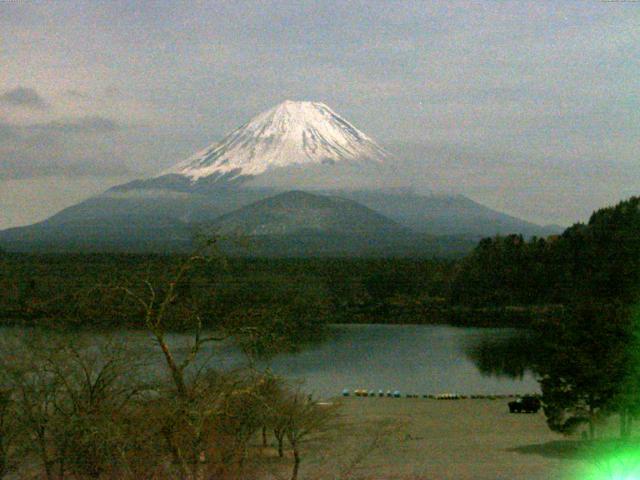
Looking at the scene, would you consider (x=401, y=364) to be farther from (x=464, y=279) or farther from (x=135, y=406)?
(x=135, y=406)

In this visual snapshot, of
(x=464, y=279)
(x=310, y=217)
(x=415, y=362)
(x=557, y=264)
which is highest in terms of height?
(x=310, y=217)

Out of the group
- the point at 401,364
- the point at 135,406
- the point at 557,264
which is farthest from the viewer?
the point at 557,264

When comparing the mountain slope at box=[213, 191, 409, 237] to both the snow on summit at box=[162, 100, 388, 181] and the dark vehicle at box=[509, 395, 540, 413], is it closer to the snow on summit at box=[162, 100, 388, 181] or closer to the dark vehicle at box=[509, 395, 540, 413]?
the snow on summit at box=[162, 100, 388, 181]

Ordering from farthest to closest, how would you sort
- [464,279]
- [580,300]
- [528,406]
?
1. [464,279]
2. [528,406]
3. [580,300]

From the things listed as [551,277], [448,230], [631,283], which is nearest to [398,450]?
[631,283]

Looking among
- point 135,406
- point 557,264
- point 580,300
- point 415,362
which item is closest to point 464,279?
point 557,264

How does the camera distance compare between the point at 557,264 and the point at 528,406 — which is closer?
the point at 528,406
